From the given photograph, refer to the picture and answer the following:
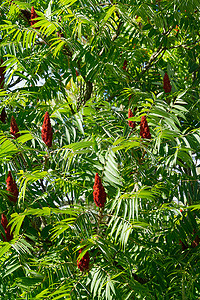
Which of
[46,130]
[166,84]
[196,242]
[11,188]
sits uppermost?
[166,84]

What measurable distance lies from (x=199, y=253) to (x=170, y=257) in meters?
0.24

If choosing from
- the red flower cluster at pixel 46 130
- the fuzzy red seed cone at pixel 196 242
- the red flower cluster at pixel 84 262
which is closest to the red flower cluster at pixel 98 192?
the red flower cluster at pixel 84 262

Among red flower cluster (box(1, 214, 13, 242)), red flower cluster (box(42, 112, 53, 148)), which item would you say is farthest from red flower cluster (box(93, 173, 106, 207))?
red flower cluster (box(1, 214, 13, 242))

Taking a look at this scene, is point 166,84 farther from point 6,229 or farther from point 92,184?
point 6,229

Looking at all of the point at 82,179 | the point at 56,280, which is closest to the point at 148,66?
the point at 82,179

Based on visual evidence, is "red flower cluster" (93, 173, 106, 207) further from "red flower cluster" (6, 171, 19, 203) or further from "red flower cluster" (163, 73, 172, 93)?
"red flower cluster" (163, 73, 172, 93)

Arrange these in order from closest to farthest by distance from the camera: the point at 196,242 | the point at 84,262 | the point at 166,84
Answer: the point at 84,262
the point at 196,242
the point at 166,84

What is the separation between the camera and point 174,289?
10.1 ft

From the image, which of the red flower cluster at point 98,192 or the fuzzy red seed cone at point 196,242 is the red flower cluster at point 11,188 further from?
the fuzzy red seed cone at point 196,242

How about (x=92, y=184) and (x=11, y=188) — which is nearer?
(x=11, y=188)

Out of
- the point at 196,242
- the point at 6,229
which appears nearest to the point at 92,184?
the point at 6,229

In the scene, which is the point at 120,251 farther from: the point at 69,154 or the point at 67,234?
the point at 69,154

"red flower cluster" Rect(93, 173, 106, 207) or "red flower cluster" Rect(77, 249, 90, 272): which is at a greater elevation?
"red flower cluster" Rect(93, 173, 106, 207)

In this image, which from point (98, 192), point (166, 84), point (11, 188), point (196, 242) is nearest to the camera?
point (98, 192)
